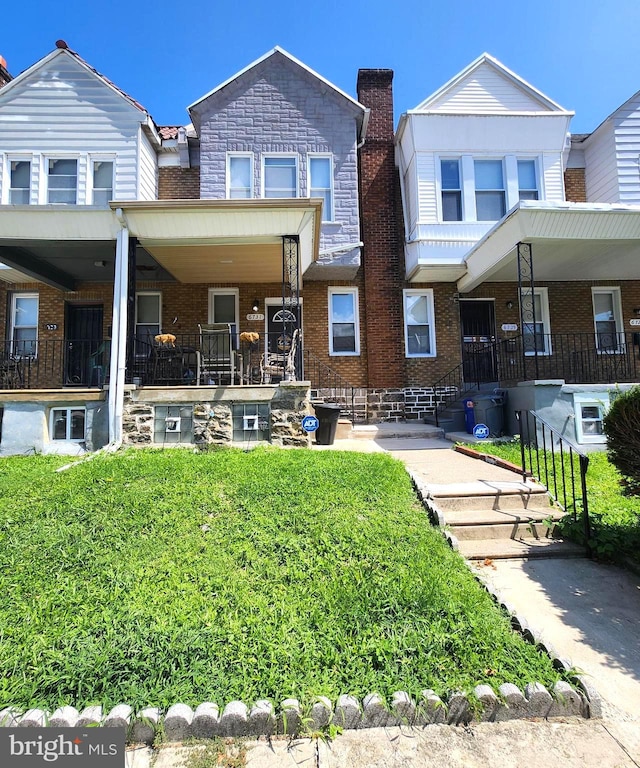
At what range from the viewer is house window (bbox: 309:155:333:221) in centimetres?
1128

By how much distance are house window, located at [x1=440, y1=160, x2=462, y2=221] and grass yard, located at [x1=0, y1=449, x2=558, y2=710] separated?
8.56m

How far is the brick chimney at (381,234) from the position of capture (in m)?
11.7

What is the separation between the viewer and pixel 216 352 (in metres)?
8.77

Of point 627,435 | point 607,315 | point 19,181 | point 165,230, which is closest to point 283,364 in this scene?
point 165,230

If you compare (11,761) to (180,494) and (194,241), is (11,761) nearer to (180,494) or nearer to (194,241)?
(180,494)

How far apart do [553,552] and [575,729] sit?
236 cm

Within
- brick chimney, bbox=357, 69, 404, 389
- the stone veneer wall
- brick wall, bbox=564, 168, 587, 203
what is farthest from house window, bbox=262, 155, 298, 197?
brick wall, bbox=564, 168, 587, 203

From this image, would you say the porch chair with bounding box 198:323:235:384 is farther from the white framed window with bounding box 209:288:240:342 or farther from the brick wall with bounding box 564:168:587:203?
the brick wall with bounding box 564:168:587:203

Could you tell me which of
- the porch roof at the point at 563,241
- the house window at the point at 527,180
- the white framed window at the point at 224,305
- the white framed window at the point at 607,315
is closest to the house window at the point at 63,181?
the white framed window at the point at 224,305

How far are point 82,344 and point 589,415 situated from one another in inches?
469

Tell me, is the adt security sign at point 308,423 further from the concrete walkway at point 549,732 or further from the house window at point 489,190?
the house window at point 489,190

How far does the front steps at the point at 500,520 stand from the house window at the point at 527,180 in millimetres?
8833

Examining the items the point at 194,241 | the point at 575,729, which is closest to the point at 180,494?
the point at 575,729

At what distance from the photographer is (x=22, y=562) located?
366 cm
